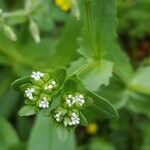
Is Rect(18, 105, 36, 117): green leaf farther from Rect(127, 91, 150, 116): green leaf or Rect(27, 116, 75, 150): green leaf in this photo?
Rect(127, 91, 150, 116): green leaf

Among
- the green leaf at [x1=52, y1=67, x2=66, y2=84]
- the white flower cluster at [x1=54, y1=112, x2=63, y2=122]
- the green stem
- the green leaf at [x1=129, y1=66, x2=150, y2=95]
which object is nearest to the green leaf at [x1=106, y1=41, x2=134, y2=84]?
the green leaf at [x1=129, y1=66, x2=150, y2=95]

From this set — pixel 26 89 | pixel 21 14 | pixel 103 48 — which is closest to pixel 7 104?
pixel 21 14

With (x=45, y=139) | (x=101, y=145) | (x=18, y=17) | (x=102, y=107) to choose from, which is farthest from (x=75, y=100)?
(x=101, y=145)

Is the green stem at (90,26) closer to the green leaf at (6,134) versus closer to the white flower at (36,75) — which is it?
the white flower at (36,75)

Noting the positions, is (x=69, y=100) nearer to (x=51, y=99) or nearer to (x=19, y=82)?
(x=51, y=99)

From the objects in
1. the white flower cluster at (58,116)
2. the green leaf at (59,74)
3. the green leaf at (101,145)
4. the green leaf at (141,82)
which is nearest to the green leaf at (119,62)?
the green leaf at (141,82)

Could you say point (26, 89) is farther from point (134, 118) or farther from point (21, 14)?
point (134, 118)
